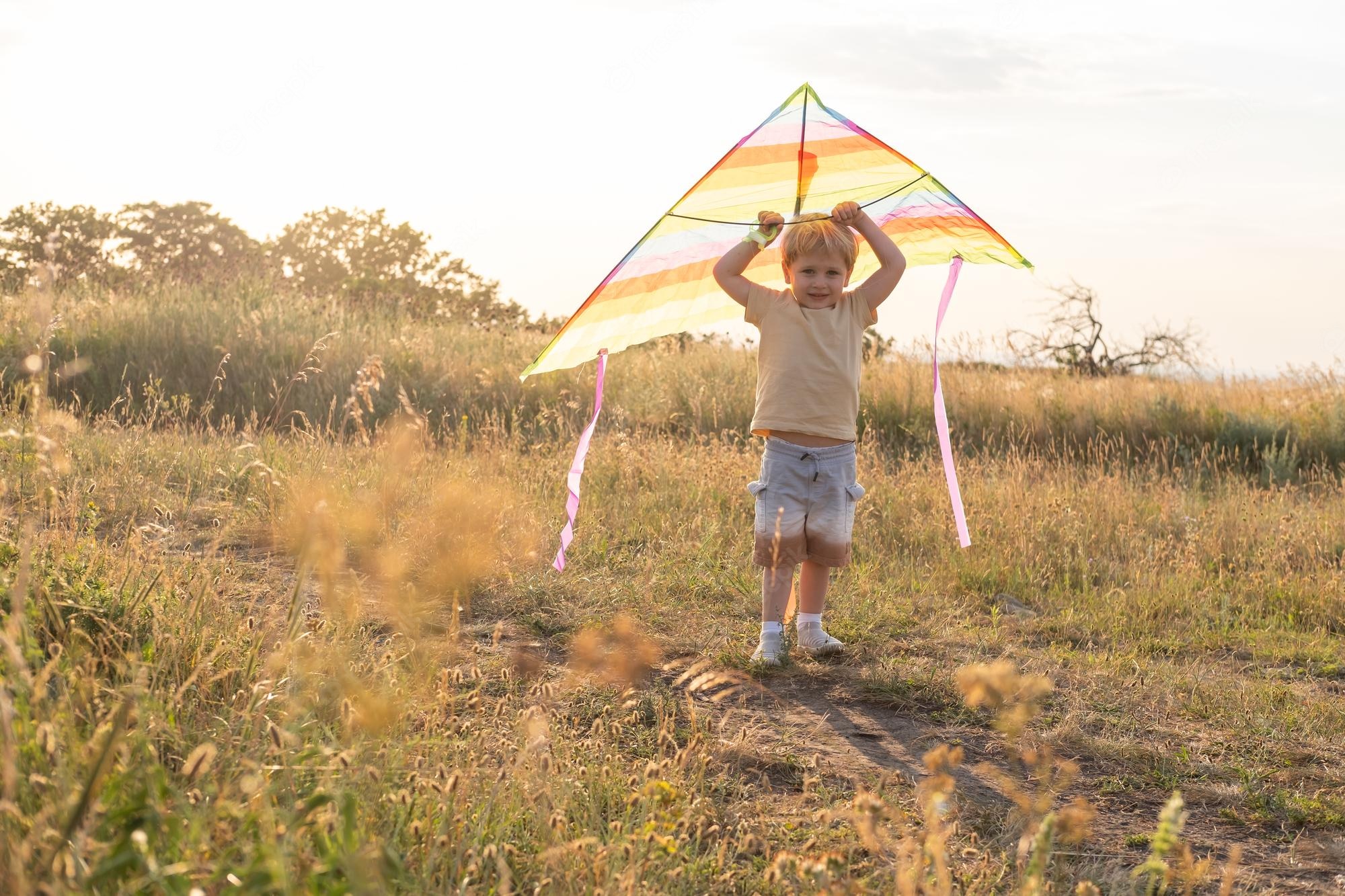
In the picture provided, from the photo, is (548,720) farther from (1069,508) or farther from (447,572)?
(1069,508)

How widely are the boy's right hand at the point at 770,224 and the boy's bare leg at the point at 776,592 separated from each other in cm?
143

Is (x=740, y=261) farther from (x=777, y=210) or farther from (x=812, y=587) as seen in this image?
(x=812, y=587)

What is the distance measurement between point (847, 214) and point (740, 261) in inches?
19.9

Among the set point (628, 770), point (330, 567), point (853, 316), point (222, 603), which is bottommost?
point (628, 770)

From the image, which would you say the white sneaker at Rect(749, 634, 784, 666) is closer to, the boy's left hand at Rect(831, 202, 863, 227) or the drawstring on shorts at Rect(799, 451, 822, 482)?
the drawstring on shorts at Rect(799, 451, 822, 482)

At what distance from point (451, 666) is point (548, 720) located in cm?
78

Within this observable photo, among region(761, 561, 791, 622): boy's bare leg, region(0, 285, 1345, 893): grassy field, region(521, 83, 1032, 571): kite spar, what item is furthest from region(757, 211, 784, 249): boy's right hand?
region(0, 285, 1345, 893): grassy field

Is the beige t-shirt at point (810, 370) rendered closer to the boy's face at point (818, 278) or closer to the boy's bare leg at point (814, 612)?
the boy's face at point (818, 278)

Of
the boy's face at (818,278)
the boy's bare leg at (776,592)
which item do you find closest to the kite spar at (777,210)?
the boy's face at (818,278)

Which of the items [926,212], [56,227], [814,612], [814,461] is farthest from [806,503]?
[56,227]

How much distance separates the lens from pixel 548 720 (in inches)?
137

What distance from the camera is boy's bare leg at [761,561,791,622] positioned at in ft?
15.3

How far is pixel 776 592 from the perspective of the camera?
467cm

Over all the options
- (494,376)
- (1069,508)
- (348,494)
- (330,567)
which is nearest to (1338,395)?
(1069,508)
